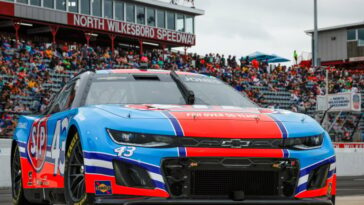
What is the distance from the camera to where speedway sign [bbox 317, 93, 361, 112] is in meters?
33.2

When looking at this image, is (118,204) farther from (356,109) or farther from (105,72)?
(356,109)

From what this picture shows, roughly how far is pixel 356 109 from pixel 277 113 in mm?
28370

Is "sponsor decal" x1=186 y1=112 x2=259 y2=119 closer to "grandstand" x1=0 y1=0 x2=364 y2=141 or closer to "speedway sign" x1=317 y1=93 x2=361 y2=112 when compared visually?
"grandstand" x1=0 y1=0 x2=364 y2=141

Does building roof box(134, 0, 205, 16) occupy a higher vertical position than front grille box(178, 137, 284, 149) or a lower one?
higher

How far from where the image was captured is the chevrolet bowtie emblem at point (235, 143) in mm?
5242

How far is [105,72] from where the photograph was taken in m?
7.05

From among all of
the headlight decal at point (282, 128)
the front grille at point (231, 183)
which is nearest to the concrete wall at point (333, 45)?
the headlight decal at point (282, 128)

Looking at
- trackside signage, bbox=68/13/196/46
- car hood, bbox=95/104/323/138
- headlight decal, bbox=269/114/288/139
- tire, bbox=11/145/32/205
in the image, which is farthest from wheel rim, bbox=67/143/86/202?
trackside signage, bbox=68/13/196/46

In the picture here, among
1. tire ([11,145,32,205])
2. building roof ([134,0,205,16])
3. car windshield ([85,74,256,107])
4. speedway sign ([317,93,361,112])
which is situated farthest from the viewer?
building roof ([134,0,205,16])

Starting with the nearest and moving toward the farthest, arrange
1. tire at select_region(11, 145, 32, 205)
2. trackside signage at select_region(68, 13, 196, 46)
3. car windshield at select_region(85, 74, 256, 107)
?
car windshield at select_region(85, 74, 256, 107) → tire at select_region(11, 145, 32, 205) → trackside signage at select_region(68, 13, 196, 46)

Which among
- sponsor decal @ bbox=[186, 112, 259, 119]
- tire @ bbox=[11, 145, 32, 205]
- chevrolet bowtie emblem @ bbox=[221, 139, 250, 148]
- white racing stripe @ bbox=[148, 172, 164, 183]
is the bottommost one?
tire @ bbox=[11, 145, 32, 205]

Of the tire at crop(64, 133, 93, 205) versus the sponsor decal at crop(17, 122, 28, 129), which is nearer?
the tire at crop(64, 133, 93, 205)

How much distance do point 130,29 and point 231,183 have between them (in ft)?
138

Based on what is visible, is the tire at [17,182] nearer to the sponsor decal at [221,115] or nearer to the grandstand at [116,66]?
the sponsor decal at [221,115]
